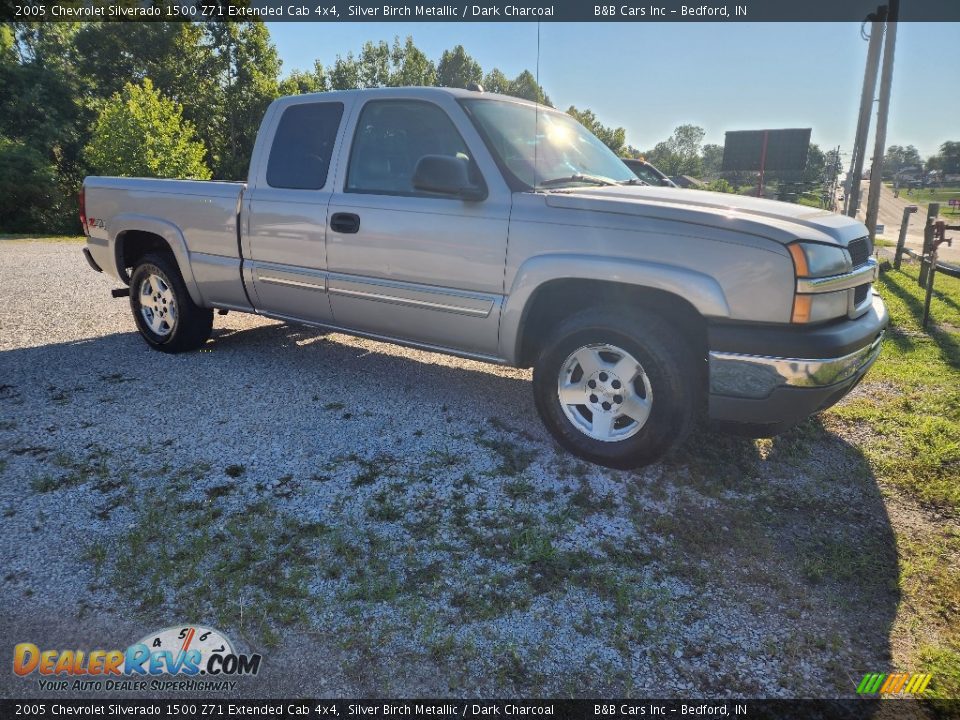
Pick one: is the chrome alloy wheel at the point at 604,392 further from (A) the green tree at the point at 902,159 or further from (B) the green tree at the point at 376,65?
(A) the green tree at the point at 902,159

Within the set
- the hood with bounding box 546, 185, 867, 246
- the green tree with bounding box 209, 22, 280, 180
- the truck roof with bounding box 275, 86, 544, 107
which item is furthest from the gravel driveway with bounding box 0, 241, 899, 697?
the green tree with bounding box 209, 22, 280, 180

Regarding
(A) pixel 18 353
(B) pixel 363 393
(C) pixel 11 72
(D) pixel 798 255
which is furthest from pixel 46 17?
(D) pixel 798 255

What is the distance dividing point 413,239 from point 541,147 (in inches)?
40.2

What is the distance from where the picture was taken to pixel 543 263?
350cm

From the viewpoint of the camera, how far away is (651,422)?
11.0 ft

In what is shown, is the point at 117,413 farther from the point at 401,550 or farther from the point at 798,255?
the point at 798,255

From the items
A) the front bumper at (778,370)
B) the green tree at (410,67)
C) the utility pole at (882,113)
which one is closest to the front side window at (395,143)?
the front bumper at (778,370)

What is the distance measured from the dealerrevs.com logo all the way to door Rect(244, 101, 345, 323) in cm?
264

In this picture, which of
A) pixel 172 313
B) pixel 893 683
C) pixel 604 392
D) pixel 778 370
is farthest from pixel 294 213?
pixel 893 683

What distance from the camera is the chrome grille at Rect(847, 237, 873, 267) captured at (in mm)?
3340

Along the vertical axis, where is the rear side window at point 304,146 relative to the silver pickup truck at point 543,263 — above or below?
above

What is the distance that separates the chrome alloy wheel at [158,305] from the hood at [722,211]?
141 inches

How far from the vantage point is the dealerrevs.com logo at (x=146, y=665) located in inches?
84.0

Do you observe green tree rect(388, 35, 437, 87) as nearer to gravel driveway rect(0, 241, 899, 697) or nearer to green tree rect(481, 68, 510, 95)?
green tree rect(481, 68, 510, 95)
